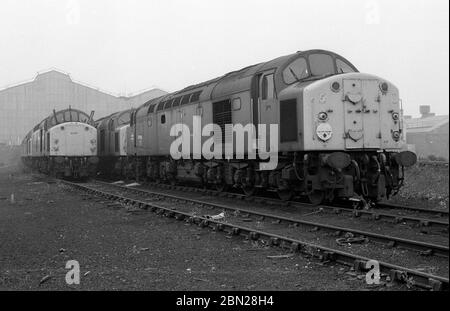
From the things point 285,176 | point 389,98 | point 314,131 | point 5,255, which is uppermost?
point 389,98

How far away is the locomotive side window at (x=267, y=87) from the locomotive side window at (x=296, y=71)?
0.47 meters

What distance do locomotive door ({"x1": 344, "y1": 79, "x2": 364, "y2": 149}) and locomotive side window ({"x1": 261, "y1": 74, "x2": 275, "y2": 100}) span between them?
6.35 ft

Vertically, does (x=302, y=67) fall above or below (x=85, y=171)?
above

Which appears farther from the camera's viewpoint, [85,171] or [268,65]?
[85,171]

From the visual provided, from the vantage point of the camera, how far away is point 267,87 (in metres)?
13.0

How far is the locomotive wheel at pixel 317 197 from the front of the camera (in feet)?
39.4

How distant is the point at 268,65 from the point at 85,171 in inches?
631

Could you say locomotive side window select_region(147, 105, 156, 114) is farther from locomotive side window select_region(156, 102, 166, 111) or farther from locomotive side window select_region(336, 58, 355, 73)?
locomotive side window select_region(336, 58, 355, 73)

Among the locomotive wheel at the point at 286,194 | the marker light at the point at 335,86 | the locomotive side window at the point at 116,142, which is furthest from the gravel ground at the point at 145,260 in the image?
the locomotive side window at the point at 116,142

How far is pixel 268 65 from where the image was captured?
43.3 feet
